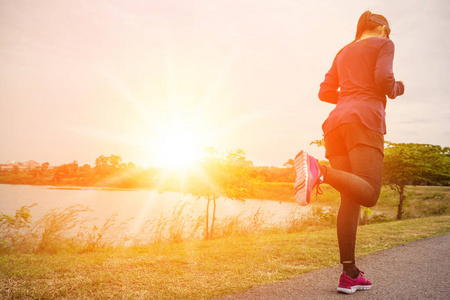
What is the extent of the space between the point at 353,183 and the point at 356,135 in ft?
1.24

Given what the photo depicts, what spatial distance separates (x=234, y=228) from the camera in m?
8.98

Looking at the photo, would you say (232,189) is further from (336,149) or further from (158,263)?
(336,149)

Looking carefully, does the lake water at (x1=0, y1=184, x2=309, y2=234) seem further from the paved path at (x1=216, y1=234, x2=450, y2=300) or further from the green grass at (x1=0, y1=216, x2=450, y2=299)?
the paved path at (x1=216, y1=234, x2=450, y2=300)

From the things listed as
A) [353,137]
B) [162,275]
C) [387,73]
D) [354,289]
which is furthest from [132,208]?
[387,73]

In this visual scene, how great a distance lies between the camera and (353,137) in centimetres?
217

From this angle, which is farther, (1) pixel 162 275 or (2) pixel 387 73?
(1) pixel 162 275

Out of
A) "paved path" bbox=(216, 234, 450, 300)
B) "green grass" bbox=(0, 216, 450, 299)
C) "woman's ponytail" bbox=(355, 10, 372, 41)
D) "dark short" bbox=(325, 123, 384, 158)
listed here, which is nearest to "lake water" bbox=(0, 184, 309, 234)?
"green grass" bbox=(0, 216, 450, 299)

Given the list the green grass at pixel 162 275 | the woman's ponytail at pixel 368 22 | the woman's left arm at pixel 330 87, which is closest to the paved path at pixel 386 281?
the green grass at pixel 162 275

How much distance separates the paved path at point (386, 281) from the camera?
2.21 meters


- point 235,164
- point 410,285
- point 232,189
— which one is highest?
point 235,164

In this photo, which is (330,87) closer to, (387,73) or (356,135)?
(387,73)

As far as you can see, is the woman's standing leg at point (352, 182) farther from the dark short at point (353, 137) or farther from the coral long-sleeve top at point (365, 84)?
the coral long-sleeve top at point (365, 84)

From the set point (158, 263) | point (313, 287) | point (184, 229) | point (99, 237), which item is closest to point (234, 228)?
point (184, 229)

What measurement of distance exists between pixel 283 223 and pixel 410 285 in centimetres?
806
